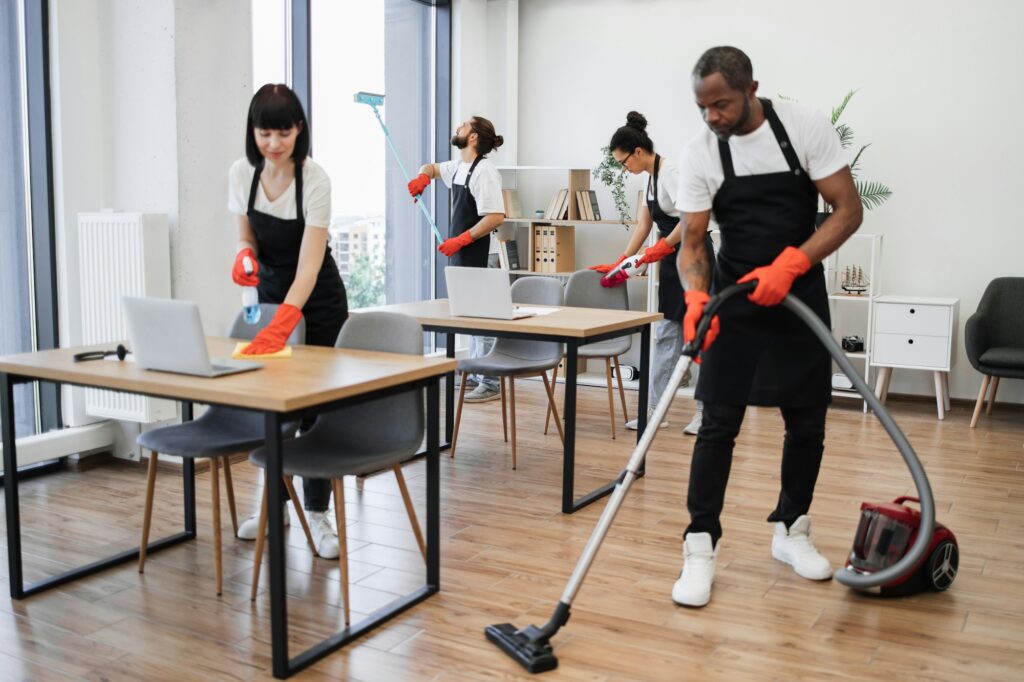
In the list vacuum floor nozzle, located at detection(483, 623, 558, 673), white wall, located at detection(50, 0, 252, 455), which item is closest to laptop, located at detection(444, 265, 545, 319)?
white wall, located at detection(50, 0, 252, 455)

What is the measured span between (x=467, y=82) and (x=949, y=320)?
344 cm

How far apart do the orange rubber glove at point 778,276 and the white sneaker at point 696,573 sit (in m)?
0.74

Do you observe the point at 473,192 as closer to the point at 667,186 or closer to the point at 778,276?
the point at 667,186

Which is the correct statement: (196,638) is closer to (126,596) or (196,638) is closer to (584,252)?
(126,596)

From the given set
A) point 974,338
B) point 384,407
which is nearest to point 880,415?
point 384,407

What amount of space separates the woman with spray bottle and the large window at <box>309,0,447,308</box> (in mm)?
2397

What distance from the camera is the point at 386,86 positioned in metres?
6.05

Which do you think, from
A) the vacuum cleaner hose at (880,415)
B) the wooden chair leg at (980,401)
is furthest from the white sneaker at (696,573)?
the wooden chair leg at (980,401)

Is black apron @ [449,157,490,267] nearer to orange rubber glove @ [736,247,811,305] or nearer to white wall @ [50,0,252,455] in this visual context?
white wall @ [50,0,252,455]

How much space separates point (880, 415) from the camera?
8.11ft

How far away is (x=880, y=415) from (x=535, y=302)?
7.40 ft

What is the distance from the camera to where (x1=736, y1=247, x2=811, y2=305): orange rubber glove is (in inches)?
98.6

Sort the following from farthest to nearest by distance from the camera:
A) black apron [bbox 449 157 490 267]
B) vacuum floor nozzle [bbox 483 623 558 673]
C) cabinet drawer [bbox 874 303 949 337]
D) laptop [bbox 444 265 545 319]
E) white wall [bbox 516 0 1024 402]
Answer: white wall [bbox 516 0 1024 402] → cabinet drawer [bbox 874 303 949 337] → black apron [bbox 449 157 490 267] → laptop [bbox 444 265 545 319] → vacuum floor nozzle [bbox 483 623 558 673]

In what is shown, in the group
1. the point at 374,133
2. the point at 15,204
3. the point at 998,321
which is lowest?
the point at 998,321
